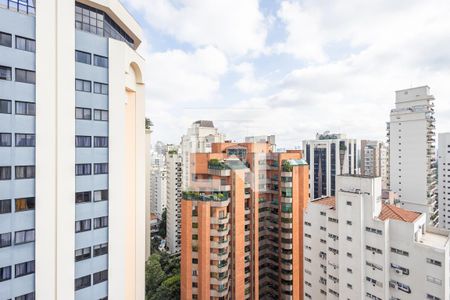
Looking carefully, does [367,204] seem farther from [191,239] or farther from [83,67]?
Answer: [83,67]

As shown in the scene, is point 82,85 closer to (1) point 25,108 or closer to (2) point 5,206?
(1) point 25,108

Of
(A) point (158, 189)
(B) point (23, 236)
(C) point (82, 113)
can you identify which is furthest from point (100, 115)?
(A) point (158, 189)

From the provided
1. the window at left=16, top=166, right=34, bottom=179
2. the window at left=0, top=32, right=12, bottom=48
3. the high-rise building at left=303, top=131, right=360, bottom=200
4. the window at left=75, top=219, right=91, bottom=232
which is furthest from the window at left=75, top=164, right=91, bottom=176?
the high-rise building at left=303, top=131, right=360, bottom=200

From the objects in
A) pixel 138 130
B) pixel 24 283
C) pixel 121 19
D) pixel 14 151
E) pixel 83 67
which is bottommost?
pixel 24 283

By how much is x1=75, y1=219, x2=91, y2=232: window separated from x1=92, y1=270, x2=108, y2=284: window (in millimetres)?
2372

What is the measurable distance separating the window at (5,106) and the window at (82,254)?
690 cm

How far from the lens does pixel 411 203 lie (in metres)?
36.8

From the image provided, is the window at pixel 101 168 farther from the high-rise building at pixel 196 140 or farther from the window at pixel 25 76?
the high-rise building at pixel 196 140

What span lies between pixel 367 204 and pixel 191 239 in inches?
561

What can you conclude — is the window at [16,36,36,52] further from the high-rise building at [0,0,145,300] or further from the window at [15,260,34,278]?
the window at [15,260,34,278]

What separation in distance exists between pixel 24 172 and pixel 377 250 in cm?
1940

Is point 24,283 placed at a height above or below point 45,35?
below

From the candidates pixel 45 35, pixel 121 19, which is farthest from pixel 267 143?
pixel 45 35

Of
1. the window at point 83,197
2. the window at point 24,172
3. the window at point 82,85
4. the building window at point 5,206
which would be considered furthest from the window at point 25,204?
the window at point 82,85
